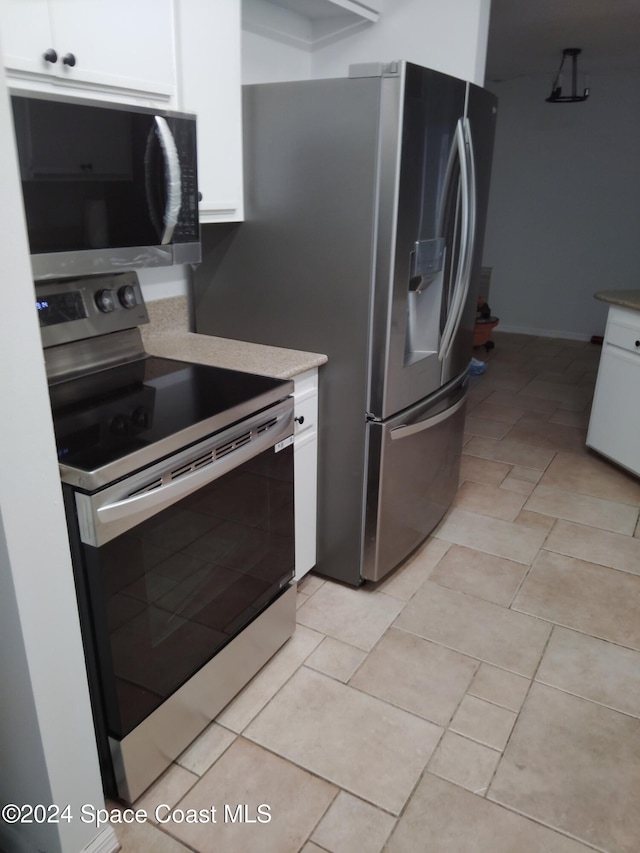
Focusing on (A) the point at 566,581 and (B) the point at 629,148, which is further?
(B) the point at 629,148

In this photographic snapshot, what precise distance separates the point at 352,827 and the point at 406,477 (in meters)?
1.16

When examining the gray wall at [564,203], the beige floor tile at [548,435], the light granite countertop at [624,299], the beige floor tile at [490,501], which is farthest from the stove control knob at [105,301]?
the gray wall at [564,203]

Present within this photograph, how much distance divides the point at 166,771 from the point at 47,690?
583mm

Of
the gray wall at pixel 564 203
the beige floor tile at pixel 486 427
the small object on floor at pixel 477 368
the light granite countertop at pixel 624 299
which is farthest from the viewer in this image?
the gray wall at pixel 564 203

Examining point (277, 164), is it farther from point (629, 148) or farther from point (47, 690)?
point (629, 148)

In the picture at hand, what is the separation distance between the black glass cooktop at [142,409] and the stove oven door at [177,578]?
4 cm

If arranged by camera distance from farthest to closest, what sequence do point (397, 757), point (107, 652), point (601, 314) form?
point (601, 314) → point (397, 757) → point (107, 652)

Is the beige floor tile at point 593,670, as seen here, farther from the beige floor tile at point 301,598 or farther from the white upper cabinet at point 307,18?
the white upper cabinet at point 307,18

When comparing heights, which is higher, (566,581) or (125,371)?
(125,371)

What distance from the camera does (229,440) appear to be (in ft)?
5.30

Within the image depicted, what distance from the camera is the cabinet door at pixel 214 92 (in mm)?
1751

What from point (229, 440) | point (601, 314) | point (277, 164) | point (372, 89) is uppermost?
point (372, 89)

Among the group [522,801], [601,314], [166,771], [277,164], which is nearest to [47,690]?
[166,771]

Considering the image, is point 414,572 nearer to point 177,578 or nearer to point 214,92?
point 177,578
